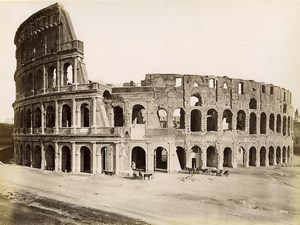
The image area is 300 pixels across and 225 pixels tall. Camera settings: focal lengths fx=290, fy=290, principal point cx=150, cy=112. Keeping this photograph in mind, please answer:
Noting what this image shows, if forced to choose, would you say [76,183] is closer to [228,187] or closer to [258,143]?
[228,187]

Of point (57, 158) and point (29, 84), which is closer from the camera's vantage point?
point (57, 158)

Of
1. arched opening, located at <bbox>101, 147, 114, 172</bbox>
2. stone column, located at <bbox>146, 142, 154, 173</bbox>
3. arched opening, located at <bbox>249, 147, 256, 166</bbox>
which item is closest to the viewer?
arched opening, located at <bbox>101, 147, 114, 172</bbox>

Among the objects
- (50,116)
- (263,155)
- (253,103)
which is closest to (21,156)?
(50,116)

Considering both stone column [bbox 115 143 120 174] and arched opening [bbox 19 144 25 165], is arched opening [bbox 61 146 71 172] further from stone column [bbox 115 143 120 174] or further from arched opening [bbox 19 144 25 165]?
arched opening [bbox 19 144 25 165]

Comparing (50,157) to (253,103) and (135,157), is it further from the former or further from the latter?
(253,103)

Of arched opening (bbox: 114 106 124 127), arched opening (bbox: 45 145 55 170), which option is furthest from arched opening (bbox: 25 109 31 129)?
arched opening (bbox: 114 106 124 127)

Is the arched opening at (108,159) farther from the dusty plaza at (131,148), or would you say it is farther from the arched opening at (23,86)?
the arched opening at (23,86)
